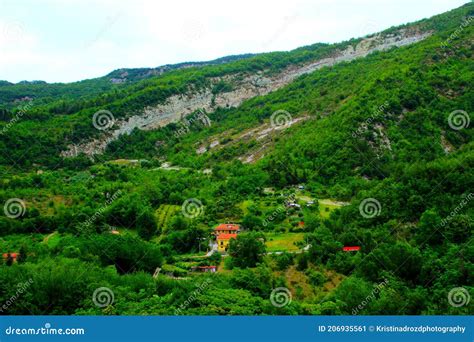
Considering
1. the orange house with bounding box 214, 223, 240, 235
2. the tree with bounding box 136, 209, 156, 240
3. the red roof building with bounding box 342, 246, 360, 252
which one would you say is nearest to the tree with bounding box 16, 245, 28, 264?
the tree with bounding box 136, 209, 156, 240

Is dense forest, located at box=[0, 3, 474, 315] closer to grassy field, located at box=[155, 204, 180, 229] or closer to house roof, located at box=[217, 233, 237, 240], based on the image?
grassy field, located at box=[155, 204, 180, 229]

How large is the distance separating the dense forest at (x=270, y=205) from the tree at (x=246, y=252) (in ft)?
0.30

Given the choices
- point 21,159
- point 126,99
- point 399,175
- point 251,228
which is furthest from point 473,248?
point 126,99

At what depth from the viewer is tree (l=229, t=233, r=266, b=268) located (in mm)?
32469

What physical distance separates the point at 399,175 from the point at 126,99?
91.5 m

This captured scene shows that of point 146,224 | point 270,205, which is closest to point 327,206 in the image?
point 270,205

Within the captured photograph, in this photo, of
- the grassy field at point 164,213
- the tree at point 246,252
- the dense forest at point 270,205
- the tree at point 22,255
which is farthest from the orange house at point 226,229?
the tree at point 22,255

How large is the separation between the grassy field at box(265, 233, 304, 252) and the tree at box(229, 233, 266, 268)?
132 inches

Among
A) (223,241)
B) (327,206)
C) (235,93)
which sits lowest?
(327,206)

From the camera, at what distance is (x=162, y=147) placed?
11206 cm

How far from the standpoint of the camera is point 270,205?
5081 cm

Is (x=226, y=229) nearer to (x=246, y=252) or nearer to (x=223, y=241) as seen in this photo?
(x=223, y=241)

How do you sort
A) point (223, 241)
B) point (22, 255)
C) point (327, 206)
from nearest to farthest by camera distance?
point (22, 255)
point (223, 241)
point (327, 206)

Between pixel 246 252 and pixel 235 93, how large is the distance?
113m
